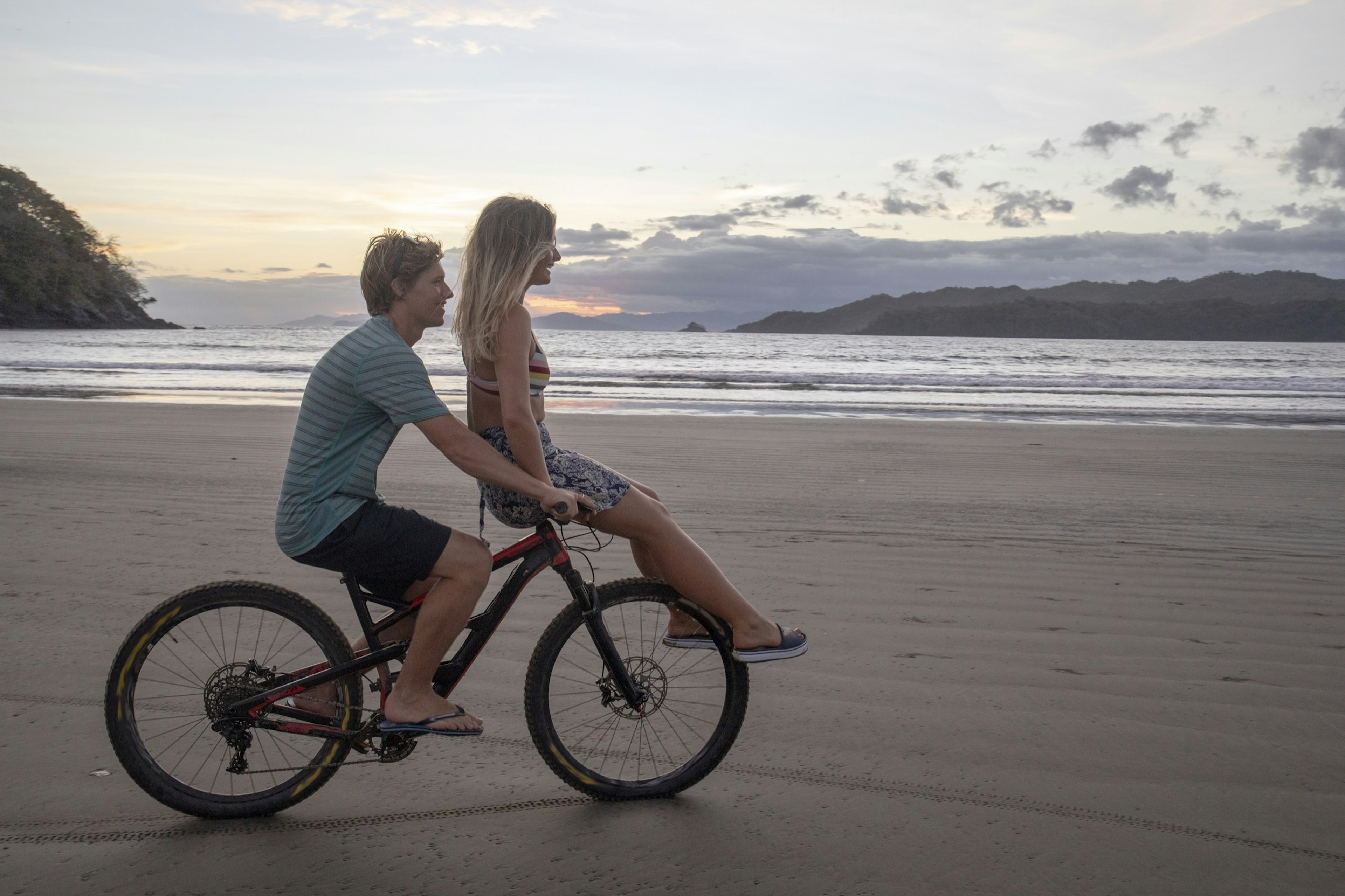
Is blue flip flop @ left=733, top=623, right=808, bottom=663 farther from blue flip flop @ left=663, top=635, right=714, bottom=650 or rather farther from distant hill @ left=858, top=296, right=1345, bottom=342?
distant hill @ left=858, top=296, right=1345, bottom=342

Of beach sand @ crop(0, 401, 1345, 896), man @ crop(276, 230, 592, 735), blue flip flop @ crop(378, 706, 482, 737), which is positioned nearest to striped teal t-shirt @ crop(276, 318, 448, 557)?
man @ crop(276, 230, 592, 735)

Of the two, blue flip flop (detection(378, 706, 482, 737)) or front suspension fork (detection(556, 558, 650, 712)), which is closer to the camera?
blue flip flop (detection(378, 706, 482, 737))

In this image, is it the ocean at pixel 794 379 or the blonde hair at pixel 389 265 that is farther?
the ocean at pixel 794 379

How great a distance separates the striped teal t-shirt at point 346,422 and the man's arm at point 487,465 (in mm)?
50

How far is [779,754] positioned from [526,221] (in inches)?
76.2


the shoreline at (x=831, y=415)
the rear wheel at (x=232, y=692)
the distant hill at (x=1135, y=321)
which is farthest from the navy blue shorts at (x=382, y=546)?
the distant hill at (x=1135, y=321)

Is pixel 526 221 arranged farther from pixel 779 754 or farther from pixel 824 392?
pixel 824 392

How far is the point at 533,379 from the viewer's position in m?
2.65

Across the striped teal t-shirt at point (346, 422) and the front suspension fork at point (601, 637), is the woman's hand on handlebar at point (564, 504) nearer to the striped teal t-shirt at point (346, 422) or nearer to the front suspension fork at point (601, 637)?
the front suspension fork at point (601, 637)

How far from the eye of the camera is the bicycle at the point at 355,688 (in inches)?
98.6

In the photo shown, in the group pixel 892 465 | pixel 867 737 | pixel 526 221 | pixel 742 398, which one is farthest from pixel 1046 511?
pixel 742 398

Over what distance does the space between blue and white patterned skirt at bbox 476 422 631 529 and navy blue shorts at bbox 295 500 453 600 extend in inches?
8.3

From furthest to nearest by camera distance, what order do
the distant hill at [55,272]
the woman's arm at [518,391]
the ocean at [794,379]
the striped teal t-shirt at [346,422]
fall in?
the distant hill at [55,272] → the ocean at [794,379] → the woman's arm at [518,391] → the striped teal t-shirt at [346,422]

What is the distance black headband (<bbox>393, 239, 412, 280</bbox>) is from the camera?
251 cm
